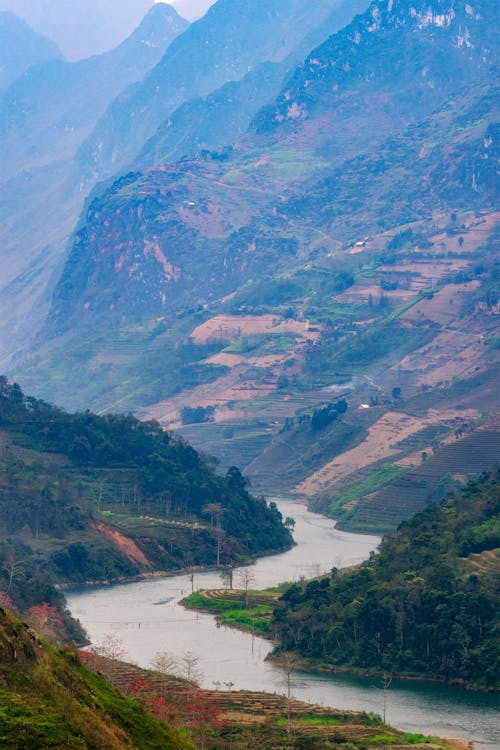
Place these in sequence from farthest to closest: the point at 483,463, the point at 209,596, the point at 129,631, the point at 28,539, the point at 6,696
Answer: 1. the point at 483,463
2. the point at 28,539
3. the point at 209,596
4. the point at 129,631
5. the point at 6,696

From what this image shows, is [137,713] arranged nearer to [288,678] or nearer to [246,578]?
[288,678]

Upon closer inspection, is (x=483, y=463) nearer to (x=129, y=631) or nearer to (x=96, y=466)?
(x=96, y=466)

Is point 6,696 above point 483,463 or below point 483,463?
below

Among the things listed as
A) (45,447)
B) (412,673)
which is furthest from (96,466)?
(412,673)

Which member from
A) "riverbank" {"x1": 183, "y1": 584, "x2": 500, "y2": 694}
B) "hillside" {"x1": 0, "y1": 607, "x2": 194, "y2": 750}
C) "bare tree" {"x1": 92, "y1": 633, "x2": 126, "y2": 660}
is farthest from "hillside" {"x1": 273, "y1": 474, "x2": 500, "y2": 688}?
"hillside" {"x1": 0, "y1": 607, "x2": 194, "y2": 750}

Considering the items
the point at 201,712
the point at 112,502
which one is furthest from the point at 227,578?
the point at 201,712

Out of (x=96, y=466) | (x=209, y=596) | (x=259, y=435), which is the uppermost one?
(x=259, y=435)

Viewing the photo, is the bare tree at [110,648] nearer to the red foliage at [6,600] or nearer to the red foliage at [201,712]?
the red foliage at [6,600]

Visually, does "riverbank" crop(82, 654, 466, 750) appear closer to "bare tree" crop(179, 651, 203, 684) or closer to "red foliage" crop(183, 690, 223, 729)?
"red foliage" crop(183, 690, 223, 729)
